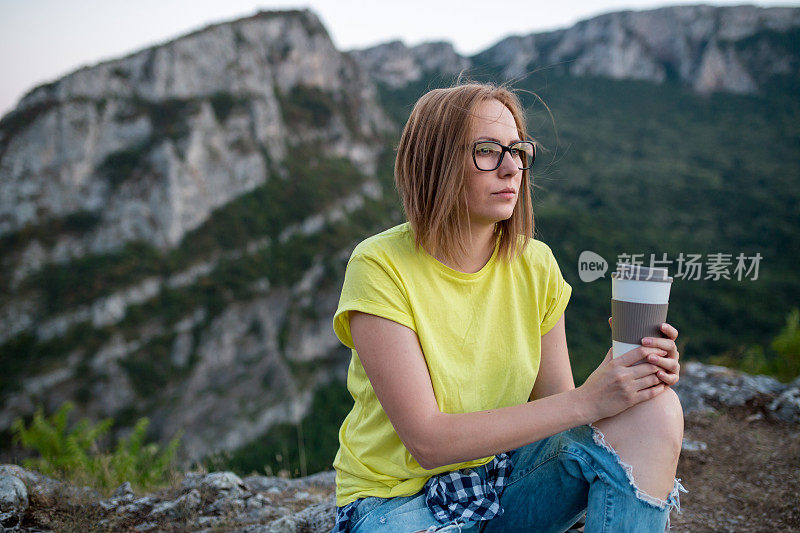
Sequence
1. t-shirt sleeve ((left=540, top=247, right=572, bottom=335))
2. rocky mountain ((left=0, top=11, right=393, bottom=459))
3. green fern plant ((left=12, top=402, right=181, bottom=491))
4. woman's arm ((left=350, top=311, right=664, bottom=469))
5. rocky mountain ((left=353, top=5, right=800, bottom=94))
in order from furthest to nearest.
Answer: rocky mountain ((left=353, top=5, right=800, bottom=94)), rocky mountain ((left=0, top=11, right=393, bottom=459)), green fern plant ((left=12, top=402, right=181, bottom=491)), t-shirt sleeve ((left=540, top=247, right=572, bottom=335)), woman's arm ((left=350, top=311, right=664, bottom=469))

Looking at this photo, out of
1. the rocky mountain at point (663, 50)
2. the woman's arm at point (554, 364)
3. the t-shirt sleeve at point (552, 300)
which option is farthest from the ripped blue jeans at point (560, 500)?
the rocky mountain at point (663, 50)

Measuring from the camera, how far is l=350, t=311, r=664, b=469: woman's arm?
139 centimetres

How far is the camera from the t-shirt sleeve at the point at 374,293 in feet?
4.68

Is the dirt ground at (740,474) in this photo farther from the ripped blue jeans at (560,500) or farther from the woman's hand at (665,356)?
the woman's hand at (665,356)

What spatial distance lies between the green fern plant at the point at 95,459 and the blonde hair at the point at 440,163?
103 inches

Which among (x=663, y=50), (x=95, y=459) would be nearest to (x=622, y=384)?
(x=95, y=459)

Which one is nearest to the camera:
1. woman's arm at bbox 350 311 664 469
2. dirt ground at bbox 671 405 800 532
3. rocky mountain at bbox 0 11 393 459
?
woman's arm at bbox 350 311 664 469

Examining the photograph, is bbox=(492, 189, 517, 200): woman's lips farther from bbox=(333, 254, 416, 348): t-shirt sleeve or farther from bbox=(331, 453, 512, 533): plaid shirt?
bbox=(331, 453, 512, 533): plaid shirt

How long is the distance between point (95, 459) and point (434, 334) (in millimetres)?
3748

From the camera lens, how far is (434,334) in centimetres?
155

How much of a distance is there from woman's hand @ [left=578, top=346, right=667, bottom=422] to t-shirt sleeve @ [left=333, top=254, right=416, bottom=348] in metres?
0.54

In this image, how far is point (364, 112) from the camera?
7681 centimetres

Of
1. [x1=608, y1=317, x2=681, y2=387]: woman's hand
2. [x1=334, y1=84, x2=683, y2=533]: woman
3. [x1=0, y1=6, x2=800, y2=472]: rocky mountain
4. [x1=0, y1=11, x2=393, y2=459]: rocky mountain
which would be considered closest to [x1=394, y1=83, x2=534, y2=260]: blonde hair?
[x1=334, y1=84, x2=683, y2=533]: woman

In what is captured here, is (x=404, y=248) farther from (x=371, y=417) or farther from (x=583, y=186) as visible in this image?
(x=583, y=186)
